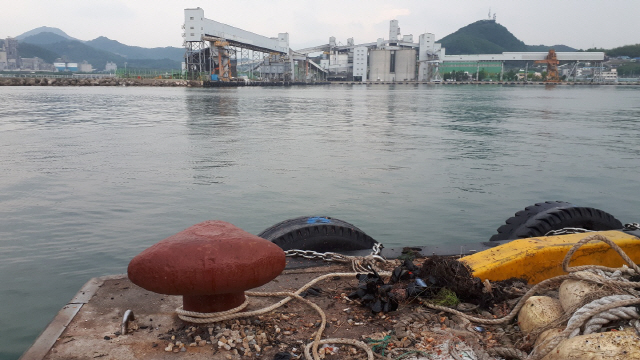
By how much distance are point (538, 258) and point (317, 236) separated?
209cm

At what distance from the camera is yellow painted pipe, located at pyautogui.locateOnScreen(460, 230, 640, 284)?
4.06 m

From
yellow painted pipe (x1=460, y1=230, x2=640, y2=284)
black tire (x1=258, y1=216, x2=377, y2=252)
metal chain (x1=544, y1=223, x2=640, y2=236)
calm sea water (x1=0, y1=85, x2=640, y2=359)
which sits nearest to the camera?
yellow painted pipe (x1=460, y1=230, x2=640, y2=284)

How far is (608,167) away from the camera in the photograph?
13.6m

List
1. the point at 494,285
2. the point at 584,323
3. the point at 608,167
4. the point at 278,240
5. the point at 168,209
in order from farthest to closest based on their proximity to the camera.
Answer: the point at 608,167, the point at 168,209, the point at 278,240, the point at 494,285, the point at 584,323

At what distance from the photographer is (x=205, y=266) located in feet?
9.68

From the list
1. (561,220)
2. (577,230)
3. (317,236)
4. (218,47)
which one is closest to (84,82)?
(218,47)

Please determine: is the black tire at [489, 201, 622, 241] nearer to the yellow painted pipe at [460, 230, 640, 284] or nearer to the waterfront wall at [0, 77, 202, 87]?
the yellow painted pipe at [460, 230, 640, 284]

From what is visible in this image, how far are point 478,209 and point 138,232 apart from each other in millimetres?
6230

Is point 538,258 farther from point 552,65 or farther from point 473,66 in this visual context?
point 473,66

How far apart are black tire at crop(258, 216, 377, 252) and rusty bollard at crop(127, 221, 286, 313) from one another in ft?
5.22

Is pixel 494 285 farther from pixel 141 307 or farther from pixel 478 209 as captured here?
pixel 478 209

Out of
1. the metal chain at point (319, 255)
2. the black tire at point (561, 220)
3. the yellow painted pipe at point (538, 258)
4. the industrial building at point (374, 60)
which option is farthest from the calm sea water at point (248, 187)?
the industrial building at point (374, 60)

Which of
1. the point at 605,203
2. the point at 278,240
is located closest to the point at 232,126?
the point at 605,203

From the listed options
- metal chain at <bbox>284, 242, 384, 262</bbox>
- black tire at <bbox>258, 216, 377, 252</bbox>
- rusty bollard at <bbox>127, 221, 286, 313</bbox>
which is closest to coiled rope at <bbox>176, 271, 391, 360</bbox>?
rusty bollard at <bbox>127, 221, 286, 313</bbox>
